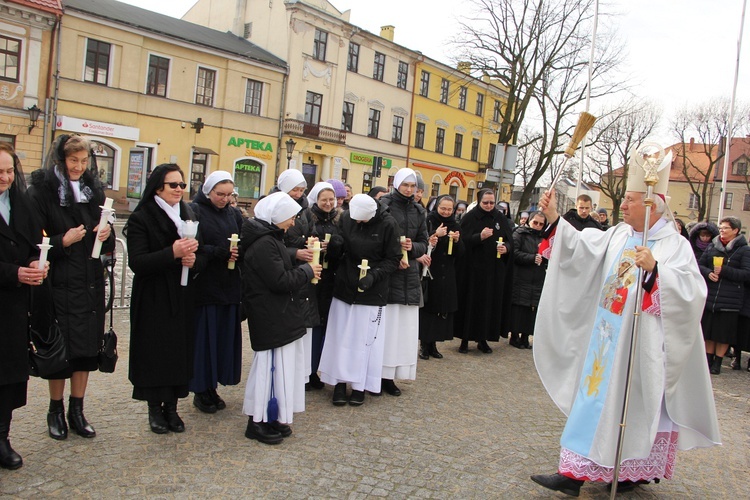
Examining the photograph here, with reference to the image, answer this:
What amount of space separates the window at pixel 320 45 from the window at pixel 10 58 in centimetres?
1554

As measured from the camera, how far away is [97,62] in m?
26.1

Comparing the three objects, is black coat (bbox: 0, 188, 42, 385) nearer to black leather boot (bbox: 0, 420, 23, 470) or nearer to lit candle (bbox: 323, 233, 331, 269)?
black leather boot (bbox: 0, 420, 23, 470)

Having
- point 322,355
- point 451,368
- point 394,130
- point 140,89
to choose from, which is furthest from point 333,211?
point 394,130

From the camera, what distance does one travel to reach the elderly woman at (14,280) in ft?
12.1

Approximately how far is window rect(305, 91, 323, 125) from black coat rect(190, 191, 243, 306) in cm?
3063

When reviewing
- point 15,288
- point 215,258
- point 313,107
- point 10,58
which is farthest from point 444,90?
point 15,288

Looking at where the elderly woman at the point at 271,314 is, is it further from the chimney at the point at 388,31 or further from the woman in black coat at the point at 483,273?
the chimney at the point at 388,31

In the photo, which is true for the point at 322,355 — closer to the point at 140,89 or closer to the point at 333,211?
the point at 333,211

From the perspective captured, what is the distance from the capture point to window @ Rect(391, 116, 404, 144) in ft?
136

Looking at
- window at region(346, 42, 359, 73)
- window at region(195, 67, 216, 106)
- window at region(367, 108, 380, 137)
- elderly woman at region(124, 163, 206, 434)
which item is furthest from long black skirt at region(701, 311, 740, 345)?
window at region(367, 108, 380, 137)

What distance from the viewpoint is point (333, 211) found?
604 cm

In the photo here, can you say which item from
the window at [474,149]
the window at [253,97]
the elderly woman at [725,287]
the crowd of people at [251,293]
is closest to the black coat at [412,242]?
the crowd of people at [251,293]

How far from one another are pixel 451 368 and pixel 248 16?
32.9m

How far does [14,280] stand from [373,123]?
3731 centimetres
